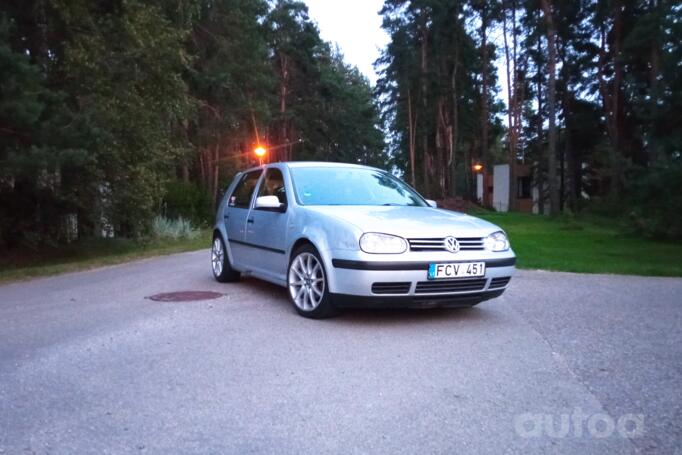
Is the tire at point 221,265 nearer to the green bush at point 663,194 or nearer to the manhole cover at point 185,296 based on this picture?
the manhole cover at point 185,296

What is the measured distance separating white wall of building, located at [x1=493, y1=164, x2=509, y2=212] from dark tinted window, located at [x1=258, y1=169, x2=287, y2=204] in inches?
1827

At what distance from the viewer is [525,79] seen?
4931 centimetres

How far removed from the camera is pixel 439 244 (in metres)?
5.80

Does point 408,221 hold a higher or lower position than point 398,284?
higher

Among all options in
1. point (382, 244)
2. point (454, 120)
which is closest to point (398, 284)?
point (382, 244)

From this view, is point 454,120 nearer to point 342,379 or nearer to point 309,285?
point 309,285

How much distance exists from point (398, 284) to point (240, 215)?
11.1 feet

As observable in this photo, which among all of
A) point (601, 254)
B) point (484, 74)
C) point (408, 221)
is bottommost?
point (601, 254)

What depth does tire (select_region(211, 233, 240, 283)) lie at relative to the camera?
8.88 metres

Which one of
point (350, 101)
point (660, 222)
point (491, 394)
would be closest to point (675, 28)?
point (660, 222)

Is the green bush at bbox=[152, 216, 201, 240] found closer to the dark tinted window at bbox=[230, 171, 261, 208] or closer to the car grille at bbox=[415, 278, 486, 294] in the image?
the dark tinted window at bbox=[230, 171, 261, 208]

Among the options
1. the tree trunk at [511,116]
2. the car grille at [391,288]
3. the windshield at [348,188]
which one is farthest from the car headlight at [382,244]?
the tree trunk at [511,116]

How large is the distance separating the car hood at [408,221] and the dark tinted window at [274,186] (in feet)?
2.92

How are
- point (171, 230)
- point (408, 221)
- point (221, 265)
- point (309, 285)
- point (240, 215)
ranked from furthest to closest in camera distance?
point (171, 230)
point (221, 265)
point (240, 215)
point (309, 285)
point (408, 221)
